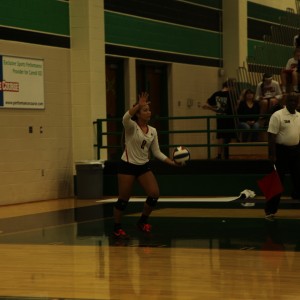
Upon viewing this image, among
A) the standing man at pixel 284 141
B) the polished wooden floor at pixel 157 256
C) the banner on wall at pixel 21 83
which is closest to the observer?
the polished wooden floor at pixel 157 256

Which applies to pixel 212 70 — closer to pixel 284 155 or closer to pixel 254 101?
pixel 254 101

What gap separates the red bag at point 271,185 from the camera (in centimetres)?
1634

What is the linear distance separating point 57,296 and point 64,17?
15606mm

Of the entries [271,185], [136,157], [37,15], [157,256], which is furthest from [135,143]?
[37,15]

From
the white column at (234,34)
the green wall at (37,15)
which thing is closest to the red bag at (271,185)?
the green wall at (37,15)

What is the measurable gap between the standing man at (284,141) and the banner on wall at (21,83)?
7770mm

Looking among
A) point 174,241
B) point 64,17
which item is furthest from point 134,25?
point 174,241

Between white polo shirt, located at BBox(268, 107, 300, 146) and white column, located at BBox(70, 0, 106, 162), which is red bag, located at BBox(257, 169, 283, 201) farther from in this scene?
white column, located at BBox(70, 0, 106, 162)

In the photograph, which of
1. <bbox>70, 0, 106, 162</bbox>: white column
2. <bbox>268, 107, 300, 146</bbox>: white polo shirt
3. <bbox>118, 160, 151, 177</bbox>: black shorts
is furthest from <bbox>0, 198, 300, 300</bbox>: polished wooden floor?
<bbox>70, 0, 106, 162</bbox>: white column

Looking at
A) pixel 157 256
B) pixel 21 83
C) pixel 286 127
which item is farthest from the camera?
pixel 21 83

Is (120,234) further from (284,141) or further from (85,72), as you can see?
(85,72)

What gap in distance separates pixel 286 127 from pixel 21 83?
325 inches

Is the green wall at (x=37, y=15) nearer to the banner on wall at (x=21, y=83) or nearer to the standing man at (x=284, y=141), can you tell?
the banner on wall at (x=21, y=83)

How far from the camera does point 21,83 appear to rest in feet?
73.5
